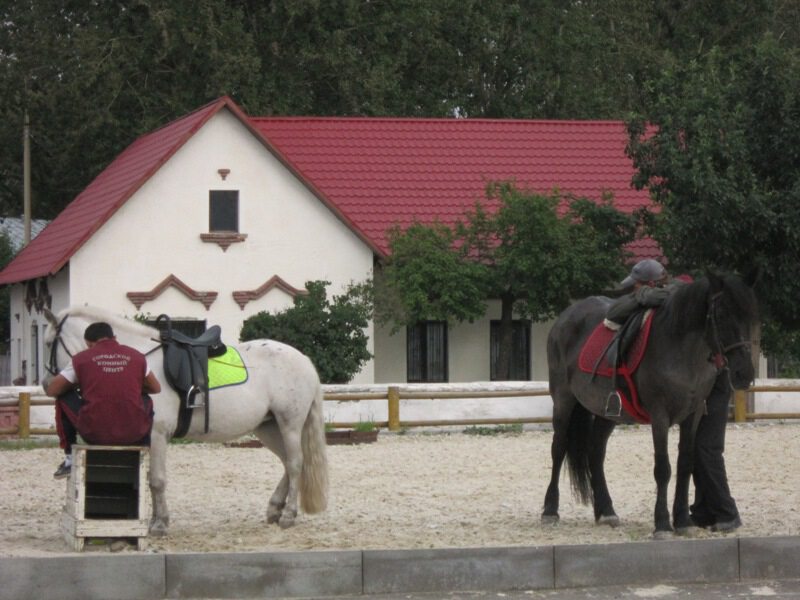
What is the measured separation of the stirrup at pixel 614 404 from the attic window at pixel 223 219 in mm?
19433

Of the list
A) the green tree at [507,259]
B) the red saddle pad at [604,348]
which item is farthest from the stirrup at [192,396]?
the green tree at [507,259]

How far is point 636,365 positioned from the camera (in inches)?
443

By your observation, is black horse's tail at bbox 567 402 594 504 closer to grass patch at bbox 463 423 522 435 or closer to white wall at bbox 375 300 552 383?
grass patch at bbox 463 423 522 435

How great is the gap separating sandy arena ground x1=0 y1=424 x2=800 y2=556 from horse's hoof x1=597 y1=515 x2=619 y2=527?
0.07m

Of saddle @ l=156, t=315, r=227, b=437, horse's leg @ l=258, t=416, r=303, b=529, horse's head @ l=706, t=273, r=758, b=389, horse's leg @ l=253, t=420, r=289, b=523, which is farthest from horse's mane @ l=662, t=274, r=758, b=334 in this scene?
saddle @ l=156, t=315, r=227, b=437

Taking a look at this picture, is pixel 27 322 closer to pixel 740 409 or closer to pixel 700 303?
pixel 740 409

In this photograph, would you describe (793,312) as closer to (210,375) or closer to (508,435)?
(508,435)

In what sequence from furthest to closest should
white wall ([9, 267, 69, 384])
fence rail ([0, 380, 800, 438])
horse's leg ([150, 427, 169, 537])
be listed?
1. white wall ([9, 267, 69, 384])
2. fence rail ([0, 380, 800, 438])
3. horse's leg ([150, 427, 169, 537])

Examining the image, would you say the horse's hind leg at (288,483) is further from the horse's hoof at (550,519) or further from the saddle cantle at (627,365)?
the saddle cantle at (627,365)

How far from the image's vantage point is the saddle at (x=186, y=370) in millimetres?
11461

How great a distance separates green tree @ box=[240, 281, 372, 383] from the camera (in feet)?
88.6

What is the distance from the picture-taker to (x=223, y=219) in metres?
30.3

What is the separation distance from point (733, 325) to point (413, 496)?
4.81 m

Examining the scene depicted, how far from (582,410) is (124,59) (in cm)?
2741
